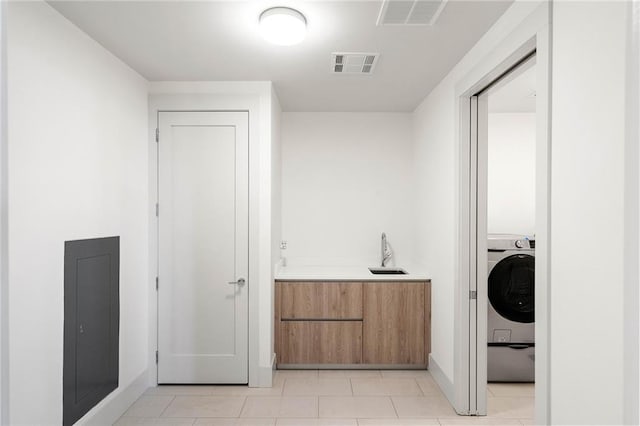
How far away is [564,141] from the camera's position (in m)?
1.61

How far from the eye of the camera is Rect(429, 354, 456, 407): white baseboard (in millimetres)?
2939

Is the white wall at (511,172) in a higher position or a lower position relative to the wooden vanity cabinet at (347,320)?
higher

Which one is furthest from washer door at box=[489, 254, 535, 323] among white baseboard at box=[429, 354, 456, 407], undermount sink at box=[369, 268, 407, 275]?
undermount sink at box=[369, 268, 407, 275]

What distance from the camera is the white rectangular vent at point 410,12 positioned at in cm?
195

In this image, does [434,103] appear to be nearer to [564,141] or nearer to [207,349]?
[564,141]

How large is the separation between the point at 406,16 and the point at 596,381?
73.4 inches

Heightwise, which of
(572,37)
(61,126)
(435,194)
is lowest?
(435,194)

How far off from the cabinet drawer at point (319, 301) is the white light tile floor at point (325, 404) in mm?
543

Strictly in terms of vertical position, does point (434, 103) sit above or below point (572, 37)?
above

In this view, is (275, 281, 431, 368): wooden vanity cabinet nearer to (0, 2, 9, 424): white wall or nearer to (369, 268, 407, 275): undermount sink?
(369, 268, 407, 275): undermount sink

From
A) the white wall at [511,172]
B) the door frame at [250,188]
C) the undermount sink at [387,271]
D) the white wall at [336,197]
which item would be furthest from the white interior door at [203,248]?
A: the white wall at [511,172]

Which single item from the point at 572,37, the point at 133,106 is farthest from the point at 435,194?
the point at 133,106

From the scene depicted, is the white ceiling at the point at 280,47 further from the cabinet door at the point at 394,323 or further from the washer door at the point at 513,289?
the cabinet door at the point at 394,323

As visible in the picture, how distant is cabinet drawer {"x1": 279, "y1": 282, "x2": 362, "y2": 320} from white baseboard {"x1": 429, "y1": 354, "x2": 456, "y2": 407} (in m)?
0.77
